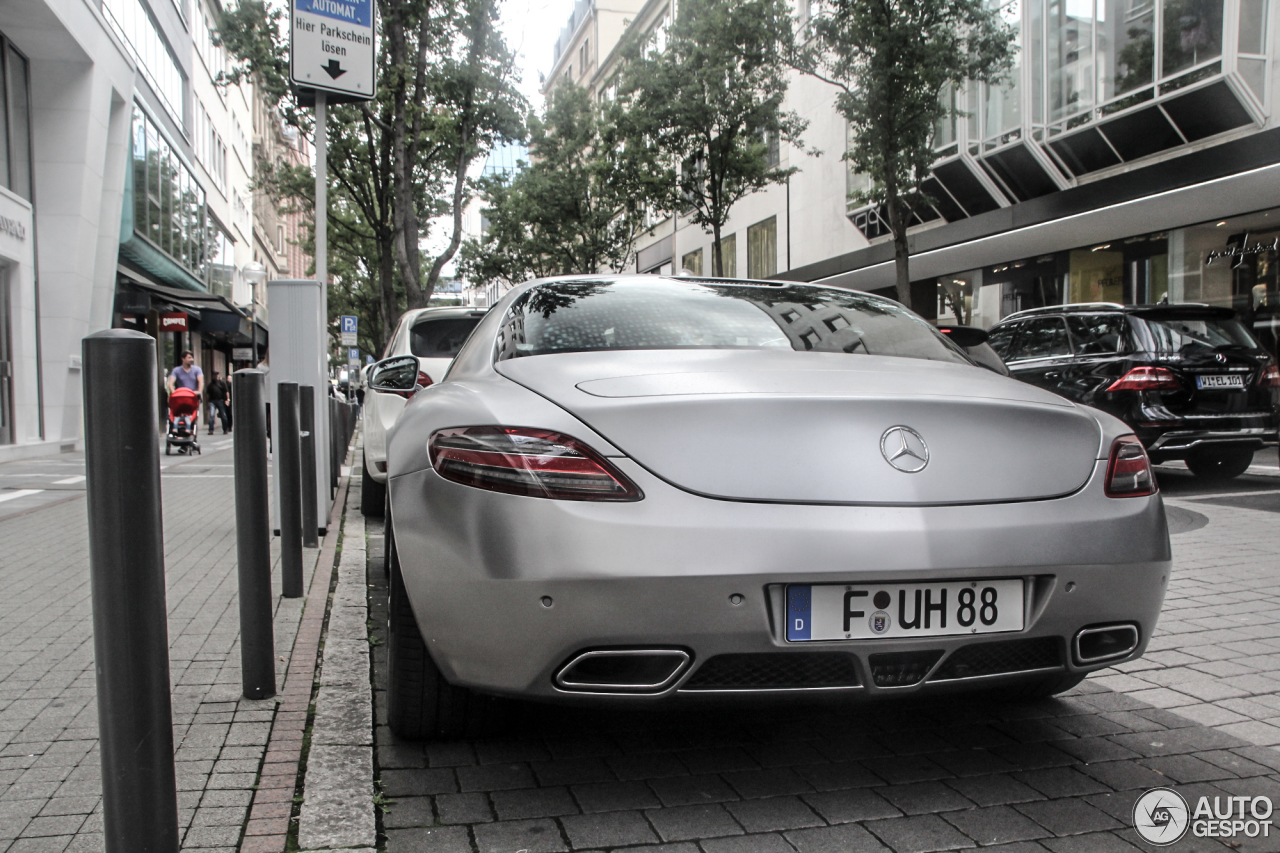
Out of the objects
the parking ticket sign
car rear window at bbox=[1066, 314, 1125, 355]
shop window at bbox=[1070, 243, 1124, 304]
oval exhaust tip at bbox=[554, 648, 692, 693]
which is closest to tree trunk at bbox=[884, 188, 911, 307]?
shop window at bbox=[1070, 243, 1124, 304]

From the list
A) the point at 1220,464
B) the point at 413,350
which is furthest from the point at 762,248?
the point at 413,350

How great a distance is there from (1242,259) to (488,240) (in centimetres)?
2864

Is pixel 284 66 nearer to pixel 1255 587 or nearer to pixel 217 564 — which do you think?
pixel 217 564

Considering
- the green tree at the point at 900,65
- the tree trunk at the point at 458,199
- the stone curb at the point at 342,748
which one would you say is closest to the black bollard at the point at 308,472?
the stone curb at the point at 342,748

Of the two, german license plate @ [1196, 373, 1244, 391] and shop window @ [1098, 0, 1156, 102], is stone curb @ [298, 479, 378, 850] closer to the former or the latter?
german license plate @ [1196, 373, 1244, 391]

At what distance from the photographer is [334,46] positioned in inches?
322

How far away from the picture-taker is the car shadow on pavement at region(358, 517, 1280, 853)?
97.0 inches

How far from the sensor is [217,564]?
6117 mm

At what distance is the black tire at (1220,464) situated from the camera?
1015 centimetres

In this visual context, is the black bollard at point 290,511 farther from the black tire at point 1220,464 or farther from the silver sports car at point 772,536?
the black tire at point 1220,464

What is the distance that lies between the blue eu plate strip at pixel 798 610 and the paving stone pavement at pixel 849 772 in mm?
228

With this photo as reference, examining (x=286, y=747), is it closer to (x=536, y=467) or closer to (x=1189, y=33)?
(x=536, y=467)

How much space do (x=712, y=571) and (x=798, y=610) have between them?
0.22m

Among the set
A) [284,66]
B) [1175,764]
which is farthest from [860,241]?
[1175,764]
